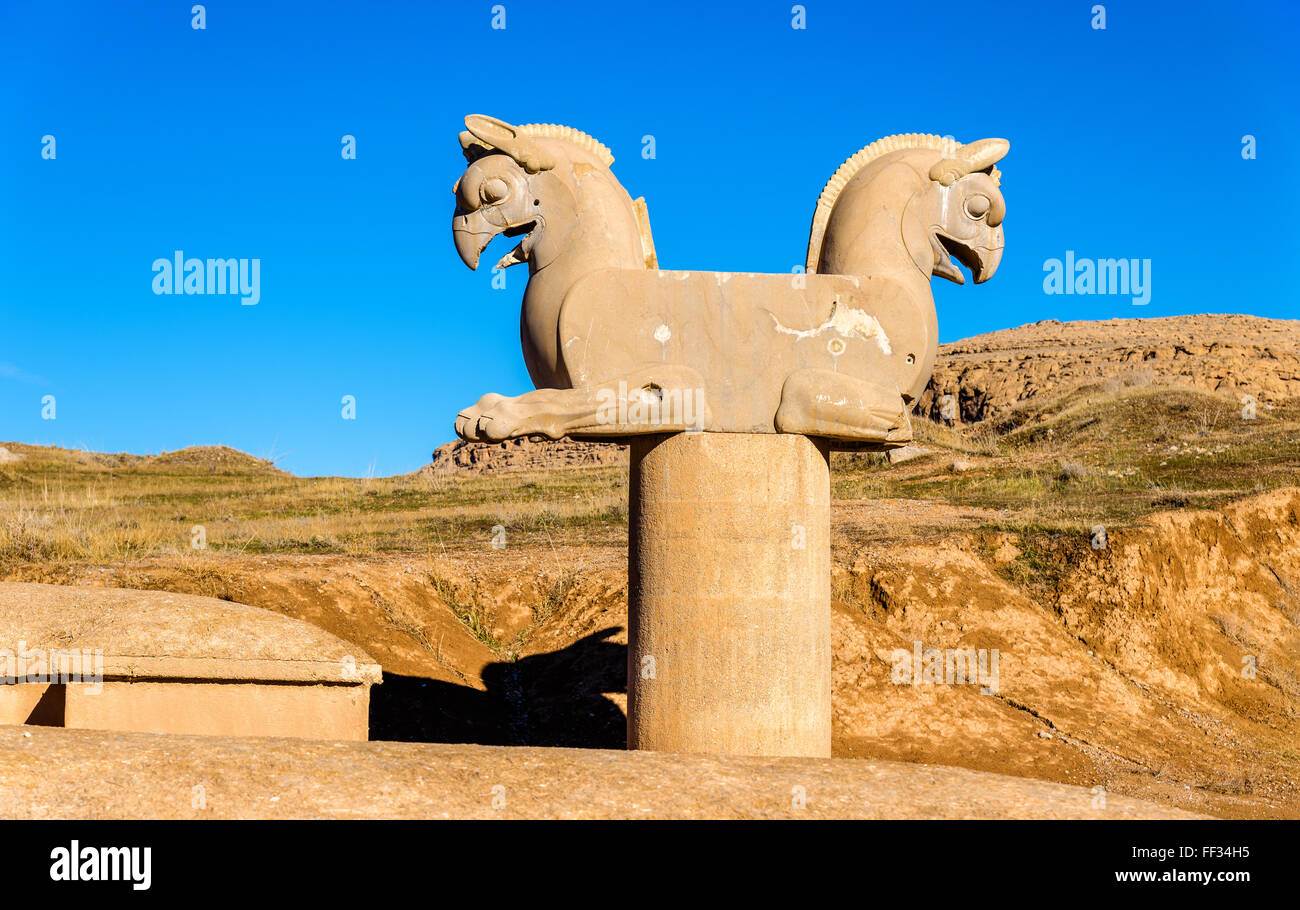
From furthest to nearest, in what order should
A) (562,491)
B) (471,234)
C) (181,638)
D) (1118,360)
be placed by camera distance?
(1118,360) < (562,491) < (471,234) < (181,638)

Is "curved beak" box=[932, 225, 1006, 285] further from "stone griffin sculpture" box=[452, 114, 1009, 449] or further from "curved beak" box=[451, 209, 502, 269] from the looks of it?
"curved beak" box=[451, 209, 502, 269]

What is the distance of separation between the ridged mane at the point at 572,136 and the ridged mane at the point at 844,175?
1305mm

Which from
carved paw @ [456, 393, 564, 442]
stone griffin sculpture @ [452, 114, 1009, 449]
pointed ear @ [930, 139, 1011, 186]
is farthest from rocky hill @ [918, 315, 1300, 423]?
carved paw @ [456, 393, 564, 442]

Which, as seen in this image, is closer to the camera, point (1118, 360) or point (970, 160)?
point (970, 160)

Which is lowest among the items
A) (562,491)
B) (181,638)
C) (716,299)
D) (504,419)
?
(181,638)

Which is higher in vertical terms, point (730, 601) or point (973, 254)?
point (973, 254)

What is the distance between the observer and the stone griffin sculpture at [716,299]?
645cm

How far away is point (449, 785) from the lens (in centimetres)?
434

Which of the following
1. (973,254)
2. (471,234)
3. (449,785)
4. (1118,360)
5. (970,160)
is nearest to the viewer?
(449,785)

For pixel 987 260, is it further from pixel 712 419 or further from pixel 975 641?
pixel 975 641

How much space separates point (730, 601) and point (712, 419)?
3.21 feet

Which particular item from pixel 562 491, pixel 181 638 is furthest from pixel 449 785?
pixel 562 491
